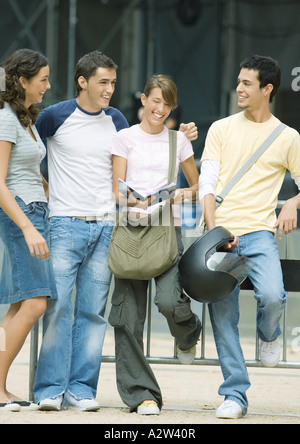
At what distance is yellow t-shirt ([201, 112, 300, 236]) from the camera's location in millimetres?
5175

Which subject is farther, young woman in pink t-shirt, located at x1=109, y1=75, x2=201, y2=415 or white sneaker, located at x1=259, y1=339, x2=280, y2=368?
white sneaker, located at x1=259, y1=339, x2=280, y2=368

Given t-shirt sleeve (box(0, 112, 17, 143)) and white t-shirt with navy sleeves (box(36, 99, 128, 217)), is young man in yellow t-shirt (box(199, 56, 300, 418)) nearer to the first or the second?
white t-shirt with navy sleeves (box(36, 99, 128, 217))

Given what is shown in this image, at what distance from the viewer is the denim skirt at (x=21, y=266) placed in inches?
197

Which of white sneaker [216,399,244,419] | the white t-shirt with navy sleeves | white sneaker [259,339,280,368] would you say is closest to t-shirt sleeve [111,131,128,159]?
the white t-shirt with navy sleeves

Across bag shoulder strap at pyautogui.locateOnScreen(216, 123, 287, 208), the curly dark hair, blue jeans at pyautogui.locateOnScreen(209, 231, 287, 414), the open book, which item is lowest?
blue jeans at pyautogui.locateOnScreen(209, 231, 287, 414)

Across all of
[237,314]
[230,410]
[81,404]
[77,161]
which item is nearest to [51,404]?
[81,404]

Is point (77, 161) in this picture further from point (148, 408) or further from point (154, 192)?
point (148, 408)

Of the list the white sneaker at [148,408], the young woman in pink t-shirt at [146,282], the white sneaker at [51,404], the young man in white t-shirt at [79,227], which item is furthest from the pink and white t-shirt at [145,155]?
the white sneaker at [51,404]

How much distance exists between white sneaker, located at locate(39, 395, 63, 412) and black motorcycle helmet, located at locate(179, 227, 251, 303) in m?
0.98

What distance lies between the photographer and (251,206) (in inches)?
204

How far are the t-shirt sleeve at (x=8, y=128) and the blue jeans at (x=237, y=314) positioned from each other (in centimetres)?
136

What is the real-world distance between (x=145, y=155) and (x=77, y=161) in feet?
1.38

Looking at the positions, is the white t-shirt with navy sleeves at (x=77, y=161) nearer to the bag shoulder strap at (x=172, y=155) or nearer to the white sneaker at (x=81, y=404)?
the bag shoulder strap at (x=172, y=155)

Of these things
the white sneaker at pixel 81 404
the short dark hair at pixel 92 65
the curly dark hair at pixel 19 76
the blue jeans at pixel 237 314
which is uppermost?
the short dark hair at pixel 92 65
